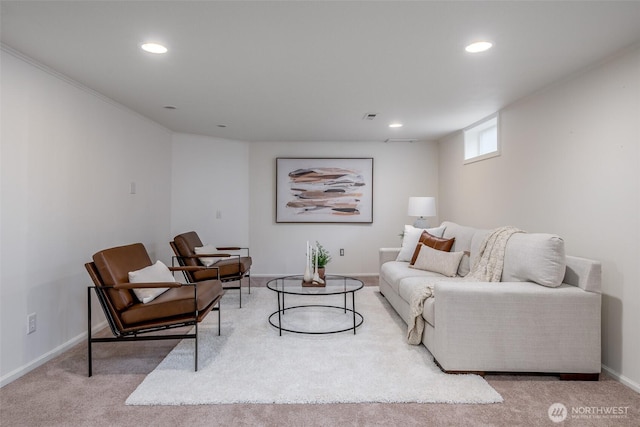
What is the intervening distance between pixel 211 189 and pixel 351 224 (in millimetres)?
2320

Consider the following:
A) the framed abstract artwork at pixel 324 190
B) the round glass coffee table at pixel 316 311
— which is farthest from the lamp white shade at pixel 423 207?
the round glass coffee table at pixel 316 311

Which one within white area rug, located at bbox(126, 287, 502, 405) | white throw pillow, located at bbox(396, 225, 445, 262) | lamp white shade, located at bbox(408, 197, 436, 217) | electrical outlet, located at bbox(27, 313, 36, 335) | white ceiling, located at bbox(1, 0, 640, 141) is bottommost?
white area rug, located at bbox(126, 287, 502, 405)

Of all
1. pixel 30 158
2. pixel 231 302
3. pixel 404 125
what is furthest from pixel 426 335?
pixel 30 158

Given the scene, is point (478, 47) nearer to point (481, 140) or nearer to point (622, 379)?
point (622, 379)

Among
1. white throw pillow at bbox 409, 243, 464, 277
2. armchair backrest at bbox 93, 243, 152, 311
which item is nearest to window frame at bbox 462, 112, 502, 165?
white throw pillow at bbox 409, 243, 464, 277

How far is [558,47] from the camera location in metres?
2.47

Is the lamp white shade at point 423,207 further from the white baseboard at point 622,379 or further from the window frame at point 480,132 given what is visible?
the white baseboard at point 622,379

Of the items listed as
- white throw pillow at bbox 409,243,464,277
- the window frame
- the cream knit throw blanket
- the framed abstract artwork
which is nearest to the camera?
the cream knit throw blanket

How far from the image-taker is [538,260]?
8.77 feet

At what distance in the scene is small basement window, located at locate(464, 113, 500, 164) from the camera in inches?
179

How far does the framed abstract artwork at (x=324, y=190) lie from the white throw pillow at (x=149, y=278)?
10.4ft

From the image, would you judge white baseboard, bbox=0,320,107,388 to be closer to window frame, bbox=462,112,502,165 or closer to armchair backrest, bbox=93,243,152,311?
armchair backrest, bbox=93,243,152,311

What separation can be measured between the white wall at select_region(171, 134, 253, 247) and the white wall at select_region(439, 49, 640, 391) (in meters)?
3.90

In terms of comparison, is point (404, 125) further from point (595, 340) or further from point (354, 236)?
point (595, 340)
